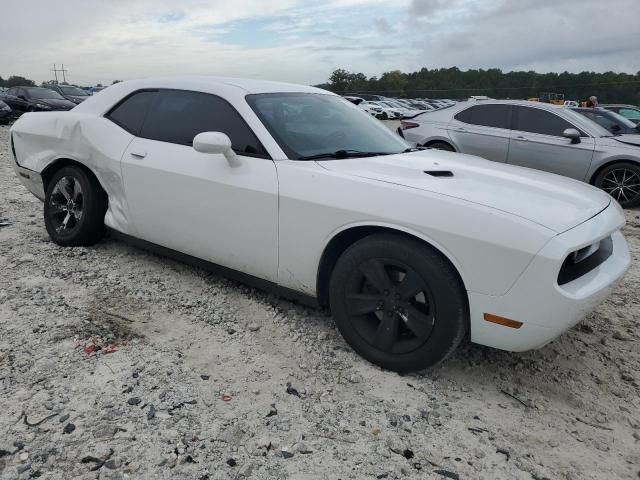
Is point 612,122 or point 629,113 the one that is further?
point 629,113

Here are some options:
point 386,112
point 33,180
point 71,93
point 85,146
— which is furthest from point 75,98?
point 386,112

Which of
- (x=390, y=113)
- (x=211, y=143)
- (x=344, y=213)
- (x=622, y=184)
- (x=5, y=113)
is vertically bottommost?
(x=390, y=113)

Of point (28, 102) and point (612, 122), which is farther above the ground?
point (612, 122)

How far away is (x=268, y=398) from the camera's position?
2432 millimetres

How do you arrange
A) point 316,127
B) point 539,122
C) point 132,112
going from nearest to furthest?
1. point 316,127
2. point 132,112
3. point 539,122

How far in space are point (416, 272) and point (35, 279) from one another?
2.90 meters

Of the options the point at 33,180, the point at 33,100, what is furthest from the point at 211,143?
the point at 33,100

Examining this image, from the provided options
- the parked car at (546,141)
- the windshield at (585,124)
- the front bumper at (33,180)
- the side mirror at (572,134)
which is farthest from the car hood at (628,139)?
the front bumper at (33,180)

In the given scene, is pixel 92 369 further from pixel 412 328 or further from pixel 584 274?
pixel 584 274

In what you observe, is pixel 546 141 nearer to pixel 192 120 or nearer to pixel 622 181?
pixel 622 181

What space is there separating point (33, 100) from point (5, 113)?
97 centimetres

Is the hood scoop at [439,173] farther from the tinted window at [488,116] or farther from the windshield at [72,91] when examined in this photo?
the windshield at [72,91]

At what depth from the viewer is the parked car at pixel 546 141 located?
7.09 meters

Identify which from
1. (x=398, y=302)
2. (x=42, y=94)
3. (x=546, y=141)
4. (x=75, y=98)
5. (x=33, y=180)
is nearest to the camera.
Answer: (x=398, y=302)
